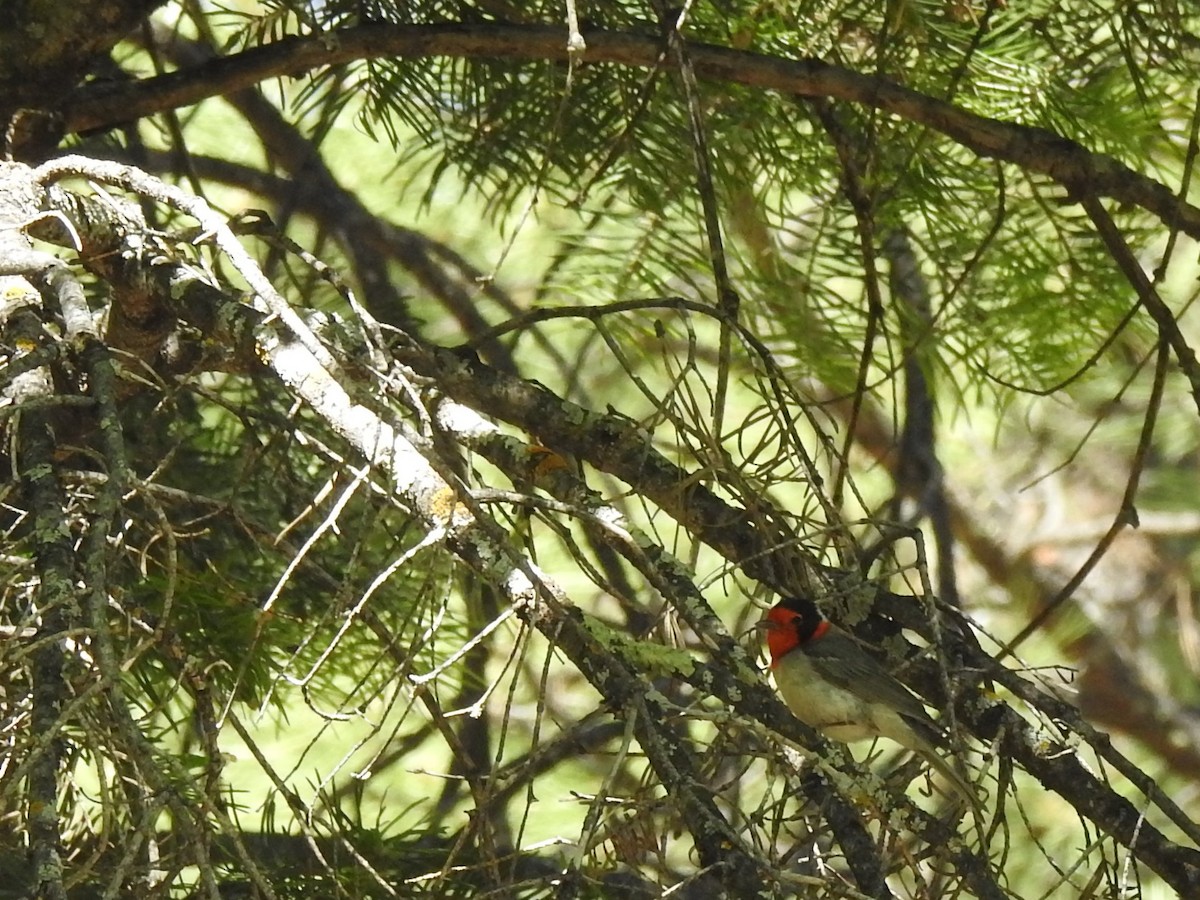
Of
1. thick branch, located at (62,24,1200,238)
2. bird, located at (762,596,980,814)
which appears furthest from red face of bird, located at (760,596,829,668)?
thick branch, located at (62,24,1200,238)

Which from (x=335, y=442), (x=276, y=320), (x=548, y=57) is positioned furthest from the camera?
(x=335, y=442)

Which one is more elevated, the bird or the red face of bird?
the red face of bird

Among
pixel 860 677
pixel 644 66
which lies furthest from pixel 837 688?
pixel 644 66

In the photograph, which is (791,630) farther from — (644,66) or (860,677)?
(644,66)

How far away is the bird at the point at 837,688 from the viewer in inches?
70.2

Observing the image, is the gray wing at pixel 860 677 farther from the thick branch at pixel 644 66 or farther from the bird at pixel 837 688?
the thick branch at pixel 644 66

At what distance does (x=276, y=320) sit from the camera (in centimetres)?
111

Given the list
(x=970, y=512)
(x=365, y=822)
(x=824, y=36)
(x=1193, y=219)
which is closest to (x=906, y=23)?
(x=824, y=36)

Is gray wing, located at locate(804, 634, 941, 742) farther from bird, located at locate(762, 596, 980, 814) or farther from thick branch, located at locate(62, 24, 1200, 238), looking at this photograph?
thick branch, located at locate(62, 24, 1200, 238)

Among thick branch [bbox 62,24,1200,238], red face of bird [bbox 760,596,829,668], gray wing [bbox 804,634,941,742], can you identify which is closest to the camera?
thick branch [bbox 62,24,1200,238]

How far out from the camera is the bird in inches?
70.2

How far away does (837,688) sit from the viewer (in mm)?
1933

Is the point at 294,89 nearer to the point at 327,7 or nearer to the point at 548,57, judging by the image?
the point at 327,7

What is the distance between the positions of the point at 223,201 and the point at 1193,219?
2251mm
